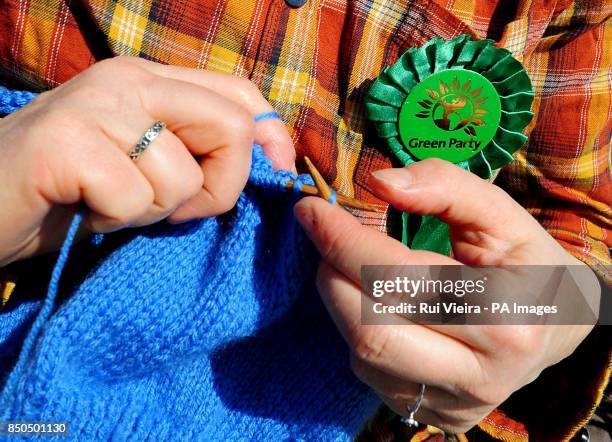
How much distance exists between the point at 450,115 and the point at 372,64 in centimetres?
16

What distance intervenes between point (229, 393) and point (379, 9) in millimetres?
650

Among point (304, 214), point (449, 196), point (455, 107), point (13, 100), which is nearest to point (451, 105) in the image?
point (455, 107)

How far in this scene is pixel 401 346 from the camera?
0.54 m

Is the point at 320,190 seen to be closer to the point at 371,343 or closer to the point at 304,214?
the point at 304,214

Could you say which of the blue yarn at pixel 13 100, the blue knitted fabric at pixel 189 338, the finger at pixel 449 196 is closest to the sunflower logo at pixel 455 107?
the finger at pixel 449 196

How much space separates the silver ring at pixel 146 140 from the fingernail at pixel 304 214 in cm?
17

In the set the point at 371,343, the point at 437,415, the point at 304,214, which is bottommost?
the point at 437,415

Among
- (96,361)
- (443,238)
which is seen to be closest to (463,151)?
(443,238)

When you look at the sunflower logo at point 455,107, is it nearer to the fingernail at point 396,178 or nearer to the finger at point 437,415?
the fingernail at point 396,178

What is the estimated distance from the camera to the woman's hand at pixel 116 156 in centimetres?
45

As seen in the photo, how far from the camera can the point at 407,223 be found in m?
0.78

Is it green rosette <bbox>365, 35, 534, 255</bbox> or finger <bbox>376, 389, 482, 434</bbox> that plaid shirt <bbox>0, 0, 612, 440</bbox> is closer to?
green rosette <bbox>365, 35, 534, 255</bbox>

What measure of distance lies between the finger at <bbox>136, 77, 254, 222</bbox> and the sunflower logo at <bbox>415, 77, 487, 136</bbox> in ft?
1.28

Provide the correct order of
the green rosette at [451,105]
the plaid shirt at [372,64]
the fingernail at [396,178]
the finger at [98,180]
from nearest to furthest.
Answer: the finger at [98,180]
the fingernail at [396,178]
the plaid shirt at [372,64]
the green rosette at [451,105]
